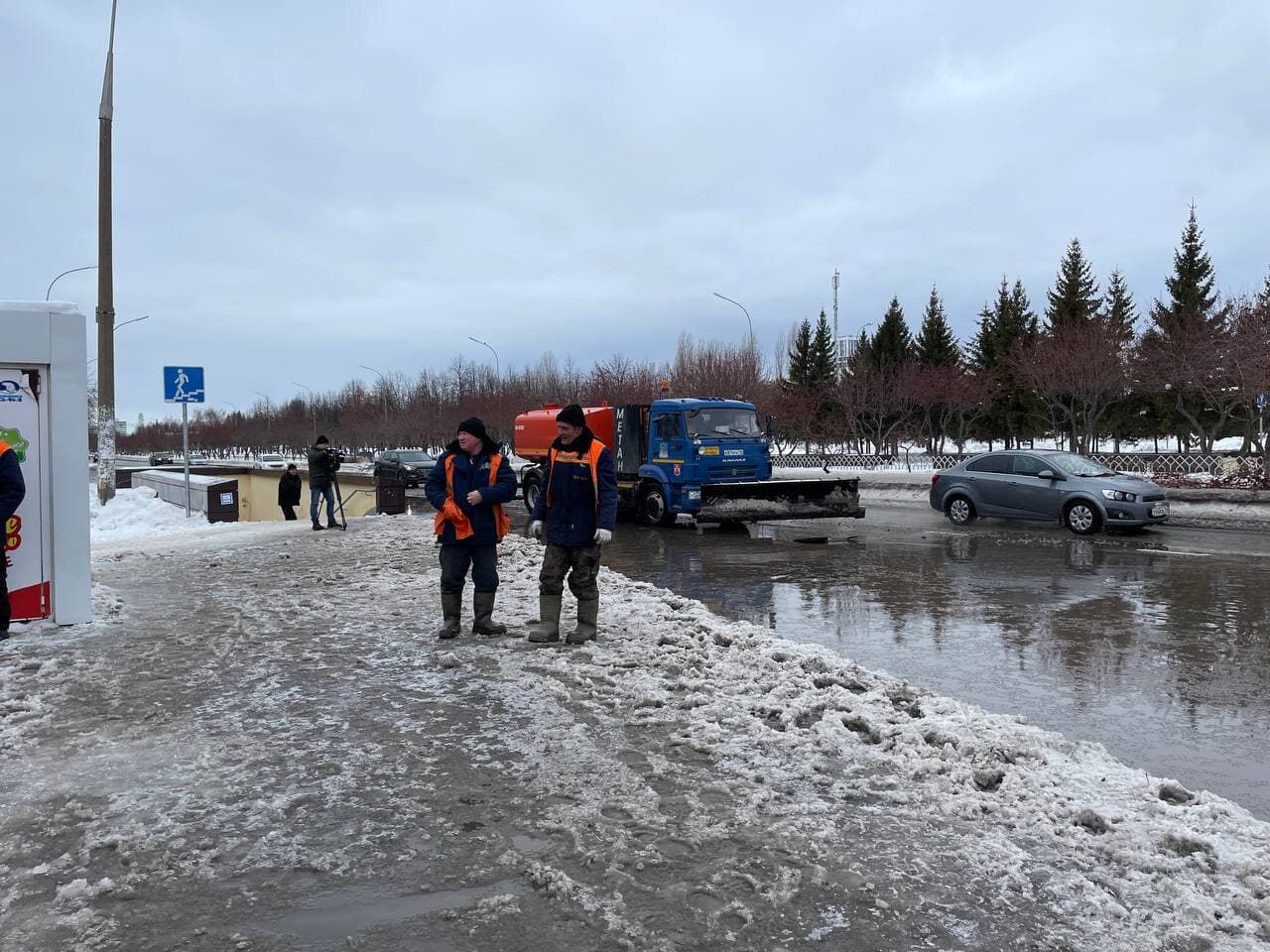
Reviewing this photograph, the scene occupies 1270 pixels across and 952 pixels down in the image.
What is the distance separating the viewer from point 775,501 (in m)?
17.7

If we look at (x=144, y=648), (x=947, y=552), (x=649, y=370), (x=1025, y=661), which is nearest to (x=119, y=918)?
(x=144, y=648)

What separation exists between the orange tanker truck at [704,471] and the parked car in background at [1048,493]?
2033mm

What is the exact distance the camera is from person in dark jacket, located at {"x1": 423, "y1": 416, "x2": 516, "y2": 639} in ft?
25.1

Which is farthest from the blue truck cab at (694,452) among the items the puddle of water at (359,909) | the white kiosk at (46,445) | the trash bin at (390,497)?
the puddle of water at (359,909)

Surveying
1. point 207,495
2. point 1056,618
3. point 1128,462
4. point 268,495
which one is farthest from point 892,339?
point 1056,618

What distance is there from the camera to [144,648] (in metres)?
7.39

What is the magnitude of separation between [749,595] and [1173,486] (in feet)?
65.2

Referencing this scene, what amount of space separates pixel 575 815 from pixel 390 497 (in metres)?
20.8

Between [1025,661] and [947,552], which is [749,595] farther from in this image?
[947,552]

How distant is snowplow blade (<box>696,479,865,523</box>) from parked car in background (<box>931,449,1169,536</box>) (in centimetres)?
217

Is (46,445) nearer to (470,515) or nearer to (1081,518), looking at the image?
(470,515)

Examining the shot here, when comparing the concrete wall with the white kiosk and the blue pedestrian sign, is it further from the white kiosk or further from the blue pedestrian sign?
the white kiosk

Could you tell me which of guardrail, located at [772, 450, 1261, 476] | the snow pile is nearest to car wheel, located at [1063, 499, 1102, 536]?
guardrail, located at [772, 450, 1261, 476]

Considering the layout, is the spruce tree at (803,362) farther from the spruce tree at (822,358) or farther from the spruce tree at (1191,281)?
the spruce tree at (1191,281)
